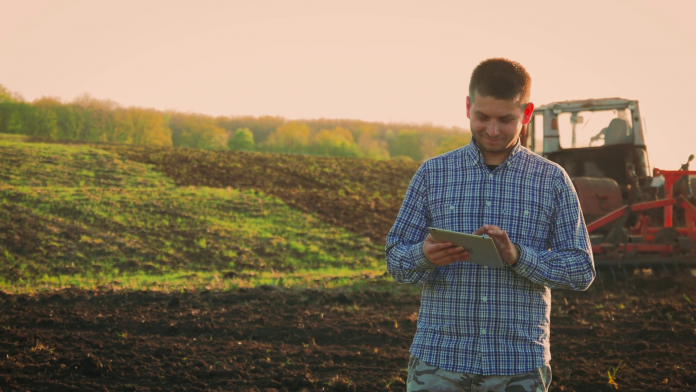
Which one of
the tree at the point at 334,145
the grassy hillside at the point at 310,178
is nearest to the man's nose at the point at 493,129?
the grassy hillside at the point at 310,178

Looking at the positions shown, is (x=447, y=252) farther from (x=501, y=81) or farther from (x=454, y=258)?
(x=501, y=81)

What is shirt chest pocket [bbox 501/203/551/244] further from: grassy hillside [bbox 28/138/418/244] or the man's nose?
grassy hillside [bbox 28/138/418/244]

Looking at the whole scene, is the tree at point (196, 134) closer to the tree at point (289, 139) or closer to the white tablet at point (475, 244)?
the tree at point (289, 139)

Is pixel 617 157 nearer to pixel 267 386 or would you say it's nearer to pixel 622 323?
pixel 622 323

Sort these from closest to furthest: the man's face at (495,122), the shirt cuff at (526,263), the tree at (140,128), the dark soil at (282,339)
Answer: the shirt cuff at (526,263) → the man's face at (495,122) → the dark soil at (282,339) → the tree at (140,128)

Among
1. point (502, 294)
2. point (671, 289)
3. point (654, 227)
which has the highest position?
point (502, 294)

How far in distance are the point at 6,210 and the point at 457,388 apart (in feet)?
51.2

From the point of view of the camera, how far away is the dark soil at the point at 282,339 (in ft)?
16.6

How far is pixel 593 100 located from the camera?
1088 centimetres

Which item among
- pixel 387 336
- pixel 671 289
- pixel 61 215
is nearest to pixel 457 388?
pixel 387 336

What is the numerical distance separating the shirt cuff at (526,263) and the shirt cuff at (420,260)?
0.25 meters

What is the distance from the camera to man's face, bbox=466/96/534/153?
6.93 feet

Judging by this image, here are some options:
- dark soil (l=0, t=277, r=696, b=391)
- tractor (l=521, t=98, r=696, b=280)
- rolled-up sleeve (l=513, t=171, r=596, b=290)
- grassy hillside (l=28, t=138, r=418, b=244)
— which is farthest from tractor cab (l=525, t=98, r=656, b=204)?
rolled-up sleeve (l=513, t=171, r=596, b=290)

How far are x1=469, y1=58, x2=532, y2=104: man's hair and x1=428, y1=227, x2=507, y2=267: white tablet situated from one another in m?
0.51
